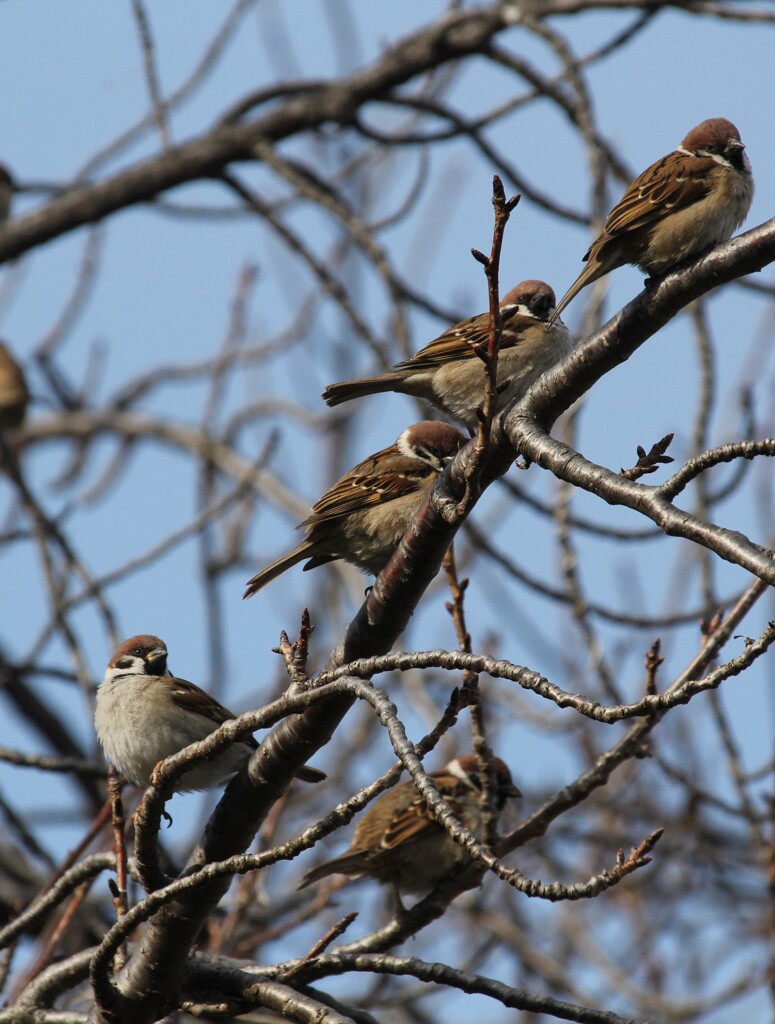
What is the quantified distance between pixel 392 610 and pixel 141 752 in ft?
4.97

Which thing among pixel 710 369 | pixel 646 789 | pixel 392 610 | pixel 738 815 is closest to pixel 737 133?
pixel 710 369

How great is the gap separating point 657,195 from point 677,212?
0.14 meters

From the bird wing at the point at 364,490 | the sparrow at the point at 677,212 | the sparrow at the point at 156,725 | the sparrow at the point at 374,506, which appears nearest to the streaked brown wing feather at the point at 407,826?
the sparrow at the point at 156,725

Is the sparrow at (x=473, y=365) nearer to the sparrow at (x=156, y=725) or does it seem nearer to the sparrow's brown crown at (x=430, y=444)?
the sparrow's brown crown at (x=430, y=444)

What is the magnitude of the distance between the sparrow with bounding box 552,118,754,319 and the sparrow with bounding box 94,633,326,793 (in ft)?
5.17

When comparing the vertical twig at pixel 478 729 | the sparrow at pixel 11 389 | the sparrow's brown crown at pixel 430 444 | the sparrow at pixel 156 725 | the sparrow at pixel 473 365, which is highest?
the sparrow at pixel 11 389

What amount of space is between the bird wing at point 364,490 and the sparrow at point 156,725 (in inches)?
25.5

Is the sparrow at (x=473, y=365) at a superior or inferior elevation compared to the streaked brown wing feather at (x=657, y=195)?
→ superior

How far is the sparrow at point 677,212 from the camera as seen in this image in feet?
11.1

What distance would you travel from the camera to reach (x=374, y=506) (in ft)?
13.4

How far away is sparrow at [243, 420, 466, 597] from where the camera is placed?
4.04 m

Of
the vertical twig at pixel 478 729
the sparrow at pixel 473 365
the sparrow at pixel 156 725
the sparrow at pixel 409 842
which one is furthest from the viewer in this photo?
the sparrow at pixel 409 842

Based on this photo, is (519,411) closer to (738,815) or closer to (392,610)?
(392,610)

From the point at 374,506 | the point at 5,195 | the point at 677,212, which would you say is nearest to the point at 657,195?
the point at 677,212
